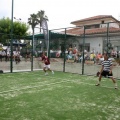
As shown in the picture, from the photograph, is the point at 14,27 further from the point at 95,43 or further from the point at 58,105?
the point at 58,105


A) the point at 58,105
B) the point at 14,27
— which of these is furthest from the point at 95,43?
the point at 14,27

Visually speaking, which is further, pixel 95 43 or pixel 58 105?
pixel 95 43

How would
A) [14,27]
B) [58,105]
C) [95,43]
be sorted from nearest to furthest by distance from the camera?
[58,105] < [95,43] < [14,27]

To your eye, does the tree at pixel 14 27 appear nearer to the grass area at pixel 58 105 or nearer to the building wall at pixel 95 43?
the building wall at pixel 95 43

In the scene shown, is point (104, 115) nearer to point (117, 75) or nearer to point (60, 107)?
point (60, 107)

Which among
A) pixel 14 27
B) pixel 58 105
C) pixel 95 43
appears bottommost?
pixel 58 105

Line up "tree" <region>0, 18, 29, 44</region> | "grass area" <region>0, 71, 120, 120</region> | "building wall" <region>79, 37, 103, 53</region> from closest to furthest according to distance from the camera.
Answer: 1. "grass area" <region>0, 71, 120, 120</region>
2. "building wall" <region>79, 37, 103, 53</region>
3. "tree" <region>0, 18, 29, 44</region>

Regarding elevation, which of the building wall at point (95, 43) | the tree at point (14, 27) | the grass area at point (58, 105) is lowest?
the grass area at point (58, 105)

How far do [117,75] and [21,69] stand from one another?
7.68 meters

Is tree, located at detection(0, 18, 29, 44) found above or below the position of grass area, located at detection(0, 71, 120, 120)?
above

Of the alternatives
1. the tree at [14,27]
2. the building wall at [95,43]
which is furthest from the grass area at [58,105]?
the tree at [14,27]

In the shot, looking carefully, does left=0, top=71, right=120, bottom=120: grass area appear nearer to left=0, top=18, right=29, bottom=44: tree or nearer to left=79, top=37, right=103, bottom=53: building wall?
left=79, top=37, right=103, bottom=53: building wall

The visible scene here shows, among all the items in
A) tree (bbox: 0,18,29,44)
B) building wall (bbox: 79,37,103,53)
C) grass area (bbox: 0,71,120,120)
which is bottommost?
grass area (bbox: 0,71,120,120)

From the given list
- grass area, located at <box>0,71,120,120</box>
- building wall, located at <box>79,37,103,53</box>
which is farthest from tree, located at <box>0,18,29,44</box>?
grass area, located at <box>0,71,120,120</box>
